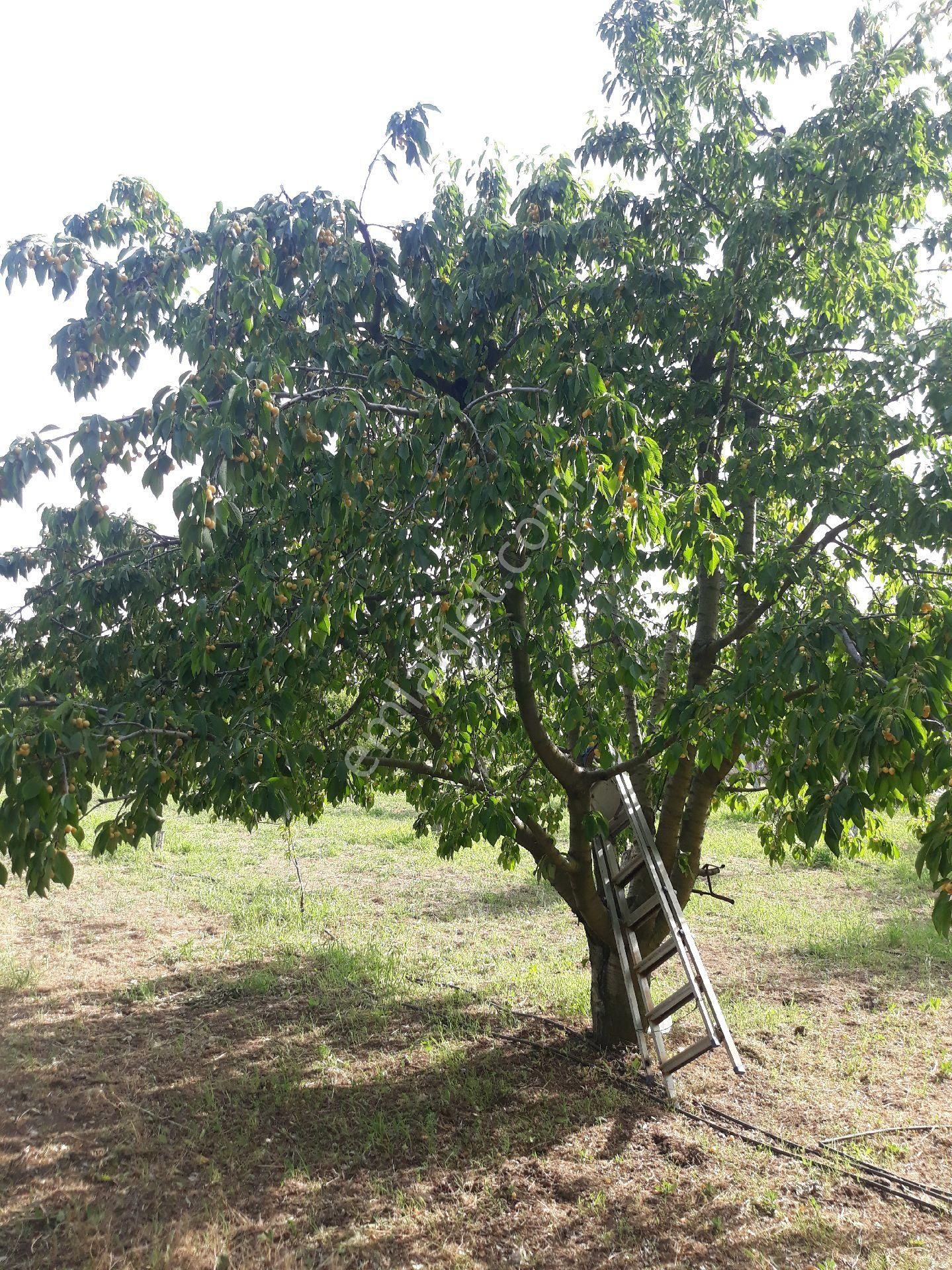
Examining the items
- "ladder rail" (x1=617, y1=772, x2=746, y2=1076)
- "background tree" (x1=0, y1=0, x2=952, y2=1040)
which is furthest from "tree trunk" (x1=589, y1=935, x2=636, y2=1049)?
"ladder rail" (x1=617, y1=772, x2=746, y2=1076)

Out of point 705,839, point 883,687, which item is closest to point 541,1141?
point 883,687

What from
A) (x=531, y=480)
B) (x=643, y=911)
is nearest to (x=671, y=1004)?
(x=643, y=911)

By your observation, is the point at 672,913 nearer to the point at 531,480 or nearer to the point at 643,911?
the point at 643,911

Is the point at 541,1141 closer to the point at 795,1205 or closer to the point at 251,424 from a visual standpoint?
the point at 795,1205

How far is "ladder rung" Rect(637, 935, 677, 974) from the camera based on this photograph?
4301mm

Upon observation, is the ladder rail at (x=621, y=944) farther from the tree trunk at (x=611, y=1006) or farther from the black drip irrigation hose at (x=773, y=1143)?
the black drip irrigation hose at (x=773, y=1143)

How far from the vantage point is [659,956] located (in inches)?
173

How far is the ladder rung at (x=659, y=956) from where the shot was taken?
4.30 m

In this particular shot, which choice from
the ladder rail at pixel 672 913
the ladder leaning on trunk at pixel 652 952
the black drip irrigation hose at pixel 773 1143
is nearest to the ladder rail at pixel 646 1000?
the ladder leaning on trunk at pixel 652 952

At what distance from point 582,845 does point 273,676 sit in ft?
7.68

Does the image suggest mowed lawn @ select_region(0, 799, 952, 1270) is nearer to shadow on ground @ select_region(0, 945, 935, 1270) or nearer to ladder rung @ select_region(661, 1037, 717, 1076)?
shadow on ground @ select_region(0, 945, 935, 1270)

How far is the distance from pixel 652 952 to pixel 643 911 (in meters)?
0.27

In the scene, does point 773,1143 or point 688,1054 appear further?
point 773,1143

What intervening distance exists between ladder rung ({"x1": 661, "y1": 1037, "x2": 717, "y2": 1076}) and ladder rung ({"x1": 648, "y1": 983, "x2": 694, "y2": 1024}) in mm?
178
